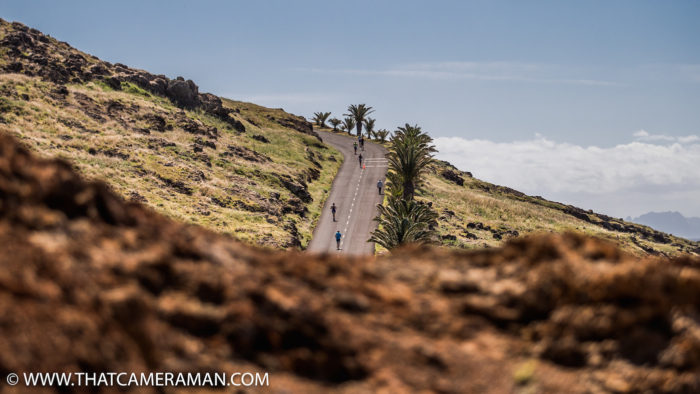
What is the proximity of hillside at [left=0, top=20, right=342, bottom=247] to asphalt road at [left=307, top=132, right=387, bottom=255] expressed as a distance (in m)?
1.57

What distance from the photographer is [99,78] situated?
5812 centimetres

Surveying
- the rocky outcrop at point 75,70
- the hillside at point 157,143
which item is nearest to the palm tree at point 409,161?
the hillside at point 157,143

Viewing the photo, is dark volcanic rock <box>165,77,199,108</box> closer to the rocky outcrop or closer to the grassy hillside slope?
the rocky outcrop

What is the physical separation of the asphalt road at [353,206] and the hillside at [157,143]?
1.57 m

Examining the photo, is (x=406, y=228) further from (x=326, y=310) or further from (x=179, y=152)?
(x=326, y=310)

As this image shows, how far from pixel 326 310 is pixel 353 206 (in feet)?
157

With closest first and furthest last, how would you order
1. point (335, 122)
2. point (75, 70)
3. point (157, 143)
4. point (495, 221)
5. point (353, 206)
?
point (157, 143) < point (353, 206) < point (75, 70) < point (495, 221) < point (335, 122)

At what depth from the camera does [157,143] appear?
4872cm

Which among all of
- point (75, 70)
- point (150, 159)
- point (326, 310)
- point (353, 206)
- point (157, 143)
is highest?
point (75, 70)

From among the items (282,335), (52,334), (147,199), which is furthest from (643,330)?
(147,199)

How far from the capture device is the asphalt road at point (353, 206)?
1649 inches

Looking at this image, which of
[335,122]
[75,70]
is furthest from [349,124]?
[75,70]

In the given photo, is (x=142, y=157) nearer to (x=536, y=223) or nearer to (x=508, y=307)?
(x=508, y=307)

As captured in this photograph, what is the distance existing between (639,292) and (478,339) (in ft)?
5.24
